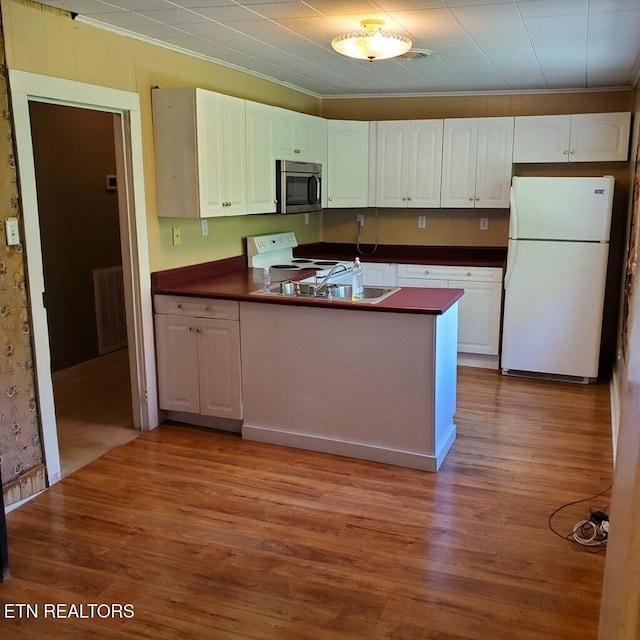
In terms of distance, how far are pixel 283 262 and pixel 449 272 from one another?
139 cm

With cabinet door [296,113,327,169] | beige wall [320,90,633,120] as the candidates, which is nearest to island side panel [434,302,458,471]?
cabinet door [296,113,327,169]

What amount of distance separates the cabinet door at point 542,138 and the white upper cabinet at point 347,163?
128 cm

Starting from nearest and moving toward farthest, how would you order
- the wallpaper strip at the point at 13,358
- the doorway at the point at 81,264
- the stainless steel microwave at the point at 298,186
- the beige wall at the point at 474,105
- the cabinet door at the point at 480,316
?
the wallpaper strip at the point at 13,358
the doorway at the point at 81,264
the stainless steel microwave at the point at 298,186
the beige wall at the point at 474,105
the cabinet door at the point at 480,316

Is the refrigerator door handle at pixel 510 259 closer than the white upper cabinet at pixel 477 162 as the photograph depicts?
Yes

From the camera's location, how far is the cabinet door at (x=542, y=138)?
503cm

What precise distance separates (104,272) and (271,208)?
163 centimetres

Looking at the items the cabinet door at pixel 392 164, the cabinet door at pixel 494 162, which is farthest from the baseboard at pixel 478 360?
the cabinet door at pixel 392 164

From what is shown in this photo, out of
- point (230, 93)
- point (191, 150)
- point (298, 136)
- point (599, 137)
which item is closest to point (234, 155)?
point (191, 150)

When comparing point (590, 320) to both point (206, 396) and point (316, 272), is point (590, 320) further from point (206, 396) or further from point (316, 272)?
point (206, 396)

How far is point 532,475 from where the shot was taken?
132 inches

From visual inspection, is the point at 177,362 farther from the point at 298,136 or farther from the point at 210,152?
the point at 298,136

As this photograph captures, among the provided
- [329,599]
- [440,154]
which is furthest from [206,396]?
[440,154]

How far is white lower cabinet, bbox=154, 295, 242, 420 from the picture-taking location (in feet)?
12.5

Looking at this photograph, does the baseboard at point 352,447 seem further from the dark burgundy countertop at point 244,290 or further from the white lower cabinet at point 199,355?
the dark burgundy countertop at point 244,290
